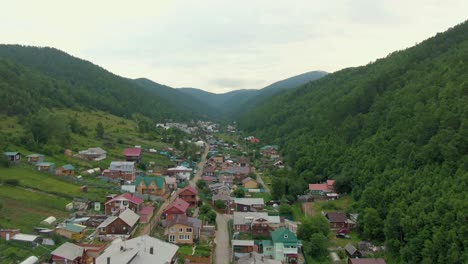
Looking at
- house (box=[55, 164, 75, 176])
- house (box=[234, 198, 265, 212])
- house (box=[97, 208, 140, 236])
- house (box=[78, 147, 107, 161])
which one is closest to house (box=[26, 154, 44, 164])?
house (box=[55, 164, 75, 176])

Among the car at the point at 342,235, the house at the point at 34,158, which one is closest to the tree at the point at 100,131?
the house at the point at 34,158

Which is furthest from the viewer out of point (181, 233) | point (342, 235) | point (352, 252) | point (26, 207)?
point (26, 207)

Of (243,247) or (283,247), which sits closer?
(283,247)

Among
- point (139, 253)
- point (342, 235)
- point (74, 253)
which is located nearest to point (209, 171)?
point (342, 235)

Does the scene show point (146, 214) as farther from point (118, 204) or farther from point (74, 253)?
point (74, 253)

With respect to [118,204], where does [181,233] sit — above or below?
below

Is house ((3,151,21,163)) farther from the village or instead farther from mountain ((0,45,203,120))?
mountain ((0,45,203,120))

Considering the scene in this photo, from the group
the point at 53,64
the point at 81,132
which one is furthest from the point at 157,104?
the point at 81,132
